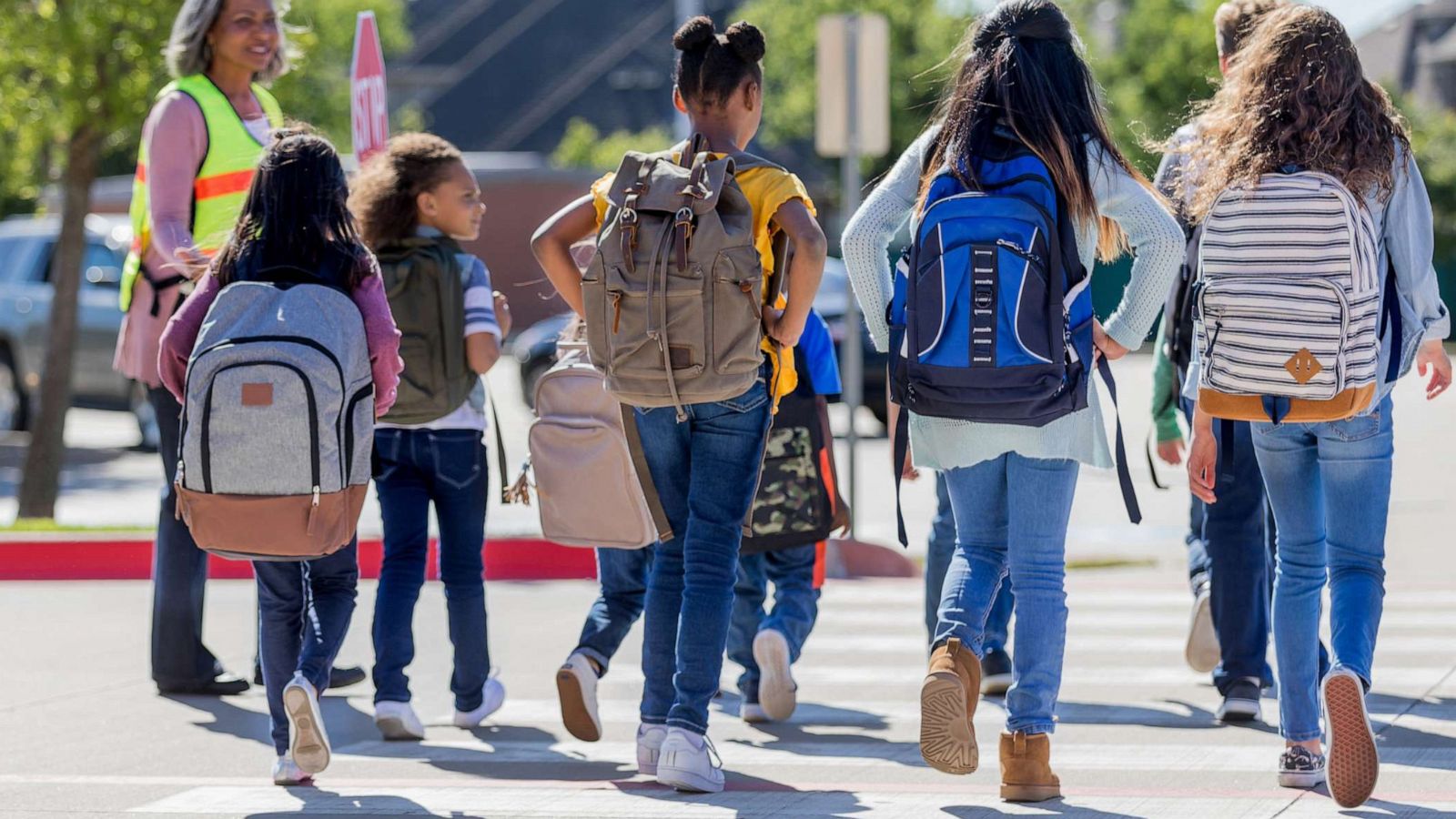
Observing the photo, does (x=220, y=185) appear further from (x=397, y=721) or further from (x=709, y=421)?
(x=709, y=421)

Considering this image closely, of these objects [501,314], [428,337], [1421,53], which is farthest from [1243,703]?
[1421,53]

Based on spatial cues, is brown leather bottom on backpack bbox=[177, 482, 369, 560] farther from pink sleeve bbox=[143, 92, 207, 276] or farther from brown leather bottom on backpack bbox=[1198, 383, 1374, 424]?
brown leather bottom on backpack bbox=[1198, 383, 1374, 424]

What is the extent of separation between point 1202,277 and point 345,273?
2.11 m

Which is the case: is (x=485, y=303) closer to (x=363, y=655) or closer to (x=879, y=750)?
(x=879, y=750)

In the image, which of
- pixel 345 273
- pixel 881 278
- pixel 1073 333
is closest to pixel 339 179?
pixel 345 273

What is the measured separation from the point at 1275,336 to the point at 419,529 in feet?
8.54

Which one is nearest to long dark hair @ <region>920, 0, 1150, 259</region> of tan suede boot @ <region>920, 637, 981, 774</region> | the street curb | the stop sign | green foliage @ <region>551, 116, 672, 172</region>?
tan suede boot @ <region>920, 637, 981, 774</region>

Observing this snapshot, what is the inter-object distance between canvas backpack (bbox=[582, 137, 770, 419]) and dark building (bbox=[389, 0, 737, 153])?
165 ft

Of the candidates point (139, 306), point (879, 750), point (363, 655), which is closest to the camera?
point (879, 750)

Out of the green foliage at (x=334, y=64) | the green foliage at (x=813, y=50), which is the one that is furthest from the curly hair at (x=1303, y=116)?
the green foliage at (x=813, y=50)

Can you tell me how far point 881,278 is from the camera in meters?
4.93

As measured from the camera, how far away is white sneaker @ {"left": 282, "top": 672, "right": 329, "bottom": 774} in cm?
504

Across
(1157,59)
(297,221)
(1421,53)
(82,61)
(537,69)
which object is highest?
(1421,53)

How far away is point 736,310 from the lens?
15.6 feet
